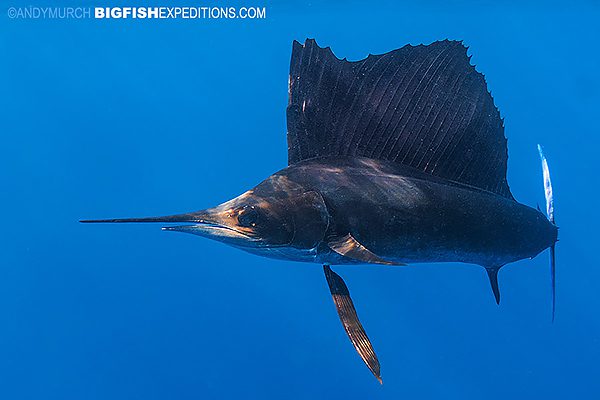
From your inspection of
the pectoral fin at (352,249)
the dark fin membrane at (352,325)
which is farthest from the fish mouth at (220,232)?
the dark fin membrane at (352,325)

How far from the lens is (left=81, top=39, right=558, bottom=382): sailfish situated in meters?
2.40

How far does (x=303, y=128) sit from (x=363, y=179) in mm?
351

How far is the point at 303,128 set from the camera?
2.62 meters

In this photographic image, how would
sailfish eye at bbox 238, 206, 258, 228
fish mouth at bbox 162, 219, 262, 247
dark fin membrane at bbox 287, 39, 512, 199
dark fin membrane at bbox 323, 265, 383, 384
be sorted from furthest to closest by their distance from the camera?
dark fin membrane at bbox 287, 39, 512, 199 < dark fin membrane at bbox 323, 265, 383, 384 < sailfish eye at bbox 238, 206, 258, 228 < fish mouth at bbox 162, 219, 262, 247

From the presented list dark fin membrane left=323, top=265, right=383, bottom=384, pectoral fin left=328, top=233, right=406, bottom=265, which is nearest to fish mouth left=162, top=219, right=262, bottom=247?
pectoral fin left=328, top=233, right=406, bottom=265

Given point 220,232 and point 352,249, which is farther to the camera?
point 352,249

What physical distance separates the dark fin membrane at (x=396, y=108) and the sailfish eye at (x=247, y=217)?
1.69 ft

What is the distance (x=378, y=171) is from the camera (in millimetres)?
2703

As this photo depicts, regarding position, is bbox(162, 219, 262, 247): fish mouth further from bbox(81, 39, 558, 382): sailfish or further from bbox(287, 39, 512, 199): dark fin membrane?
bbox(287, 39, 512, 199): dark fin membrane

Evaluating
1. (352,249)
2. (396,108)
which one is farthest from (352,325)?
(396,108)

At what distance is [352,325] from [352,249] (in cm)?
36

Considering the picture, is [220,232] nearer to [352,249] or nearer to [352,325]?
[352,249]

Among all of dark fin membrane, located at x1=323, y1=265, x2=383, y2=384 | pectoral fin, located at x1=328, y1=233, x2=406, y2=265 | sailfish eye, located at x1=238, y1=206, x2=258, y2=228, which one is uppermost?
sailfish eye, located at x1=238, y1=206, x2=258, y2=228

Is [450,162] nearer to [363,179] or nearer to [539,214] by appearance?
[363,179]
